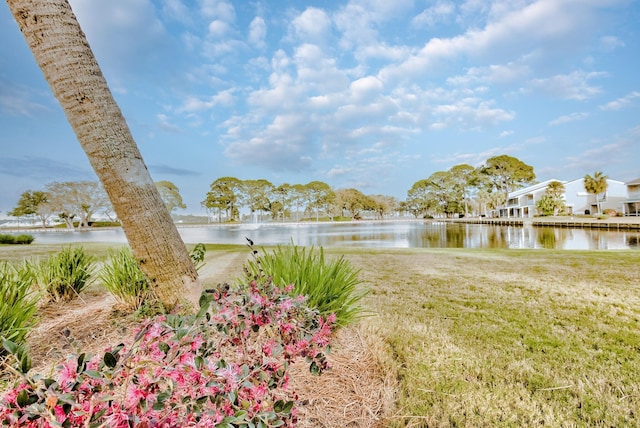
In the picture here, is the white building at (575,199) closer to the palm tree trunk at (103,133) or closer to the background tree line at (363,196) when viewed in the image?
the background tree line at (363,196)

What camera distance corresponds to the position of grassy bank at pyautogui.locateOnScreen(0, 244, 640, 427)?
1.79 metres

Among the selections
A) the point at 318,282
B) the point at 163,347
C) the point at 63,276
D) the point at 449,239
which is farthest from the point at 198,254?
the point at 449,239

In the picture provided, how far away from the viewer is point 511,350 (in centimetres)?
255

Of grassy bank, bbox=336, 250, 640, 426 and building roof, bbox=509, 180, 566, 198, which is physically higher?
building roof, bbox=509, 180, 566, 198

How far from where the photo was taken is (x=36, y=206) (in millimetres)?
43312

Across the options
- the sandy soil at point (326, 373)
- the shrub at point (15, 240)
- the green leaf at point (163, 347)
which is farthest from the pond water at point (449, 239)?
the green leaf at point (163, 347)

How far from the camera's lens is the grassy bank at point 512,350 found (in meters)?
1.79

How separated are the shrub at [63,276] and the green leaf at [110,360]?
2821 mm

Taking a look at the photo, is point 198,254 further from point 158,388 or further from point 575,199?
point 575,199

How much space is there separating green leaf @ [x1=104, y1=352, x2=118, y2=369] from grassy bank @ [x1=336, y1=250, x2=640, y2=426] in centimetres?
138

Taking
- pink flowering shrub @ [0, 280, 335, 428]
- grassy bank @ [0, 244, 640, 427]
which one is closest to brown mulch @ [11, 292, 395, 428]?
grassy bank @ [0, 244, 640, 427]

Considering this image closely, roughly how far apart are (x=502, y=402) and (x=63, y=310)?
3.46 metres

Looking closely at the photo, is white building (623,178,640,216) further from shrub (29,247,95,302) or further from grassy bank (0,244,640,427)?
shrub (29,247,95,302)

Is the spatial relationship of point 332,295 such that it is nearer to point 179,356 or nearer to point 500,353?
point 500,353
